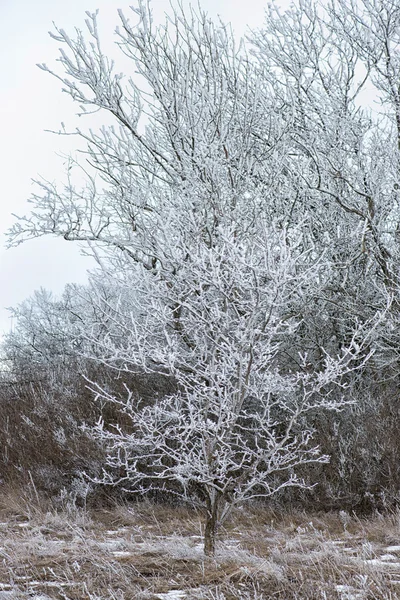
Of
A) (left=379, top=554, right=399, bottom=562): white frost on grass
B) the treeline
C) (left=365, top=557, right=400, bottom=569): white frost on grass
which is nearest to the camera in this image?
(left=365, top=557, right=400, bottom=569): white frost on grass

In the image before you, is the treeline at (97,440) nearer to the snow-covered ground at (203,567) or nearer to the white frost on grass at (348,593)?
the snow-covered ground at (203,567)

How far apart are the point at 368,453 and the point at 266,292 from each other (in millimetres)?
3579

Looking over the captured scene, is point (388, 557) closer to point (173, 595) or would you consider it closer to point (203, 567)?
point (203, 567)

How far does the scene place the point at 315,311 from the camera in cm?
846

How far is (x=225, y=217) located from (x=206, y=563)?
116 inches

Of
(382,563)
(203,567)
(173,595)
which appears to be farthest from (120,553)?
(382,563)

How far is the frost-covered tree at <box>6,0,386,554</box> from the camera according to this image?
16.7 feet

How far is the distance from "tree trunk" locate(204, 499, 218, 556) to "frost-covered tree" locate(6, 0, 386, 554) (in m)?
0.02

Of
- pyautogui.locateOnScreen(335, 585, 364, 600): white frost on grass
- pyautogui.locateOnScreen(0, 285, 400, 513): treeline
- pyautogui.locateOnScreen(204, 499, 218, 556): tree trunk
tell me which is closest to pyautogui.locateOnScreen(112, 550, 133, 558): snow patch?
pyautogui.locateOnScreen(204, 499, 218, 556): tree trunk

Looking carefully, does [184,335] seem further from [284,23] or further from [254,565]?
[284,23]

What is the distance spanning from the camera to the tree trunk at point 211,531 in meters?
4.71

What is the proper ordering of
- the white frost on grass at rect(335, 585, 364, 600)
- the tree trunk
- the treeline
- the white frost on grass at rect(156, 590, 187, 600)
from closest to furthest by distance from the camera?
the white frost on grass at rect(335, 585, 364, 600)
the white frost on grass at rect(156, 590, 187, 600)
the tree trunk
the treeline

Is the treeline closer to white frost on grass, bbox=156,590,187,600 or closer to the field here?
the field

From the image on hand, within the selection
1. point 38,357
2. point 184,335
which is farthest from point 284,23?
point 38,357
